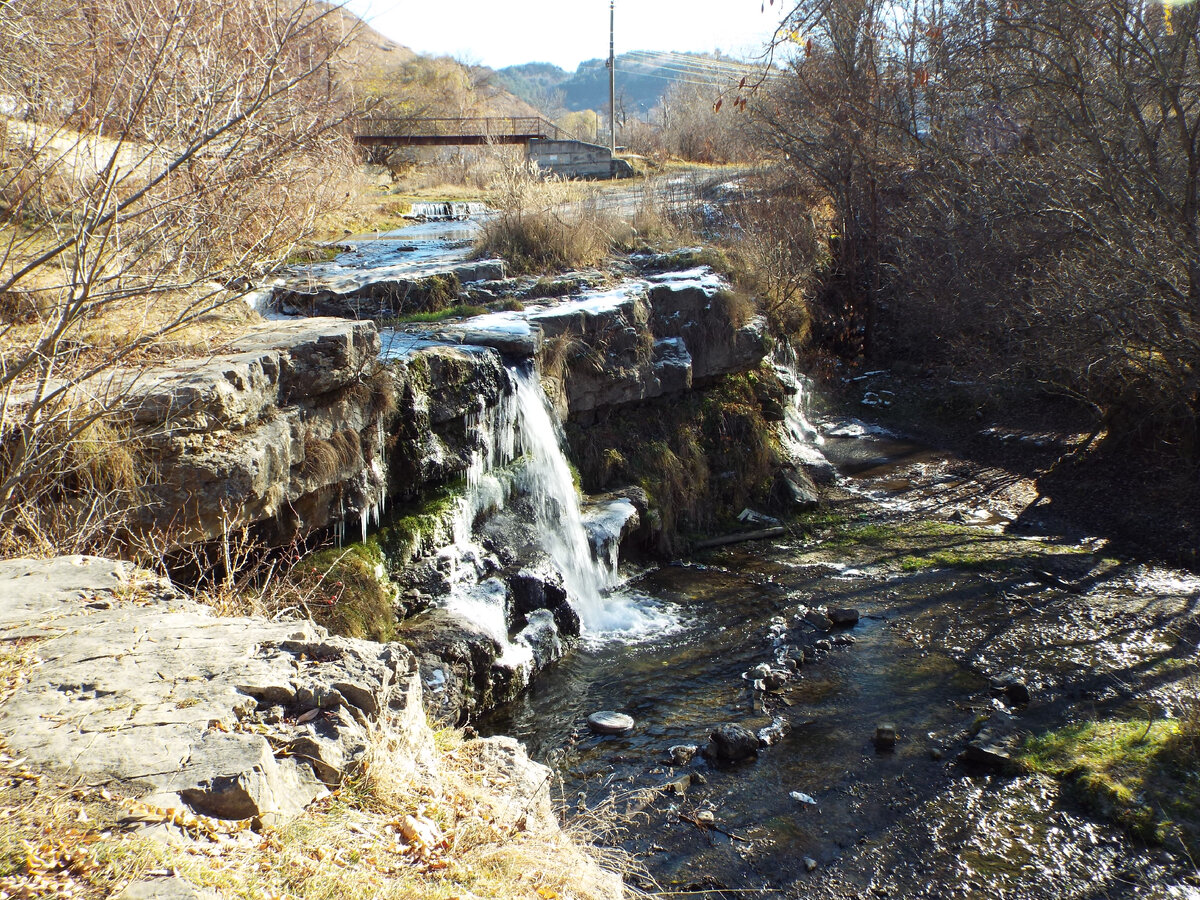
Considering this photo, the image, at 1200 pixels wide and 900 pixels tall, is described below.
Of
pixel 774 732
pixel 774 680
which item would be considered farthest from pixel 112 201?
pixel 774 680

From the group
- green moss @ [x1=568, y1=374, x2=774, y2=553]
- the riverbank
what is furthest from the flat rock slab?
the riverbank

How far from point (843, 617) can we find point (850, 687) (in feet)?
3.28

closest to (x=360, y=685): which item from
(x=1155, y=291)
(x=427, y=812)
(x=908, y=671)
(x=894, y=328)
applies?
(x=427, y=812)

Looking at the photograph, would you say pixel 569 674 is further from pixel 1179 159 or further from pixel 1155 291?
pixel 1179 159

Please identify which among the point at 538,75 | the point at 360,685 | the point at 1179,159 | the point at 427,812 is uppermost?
the point at 538,75

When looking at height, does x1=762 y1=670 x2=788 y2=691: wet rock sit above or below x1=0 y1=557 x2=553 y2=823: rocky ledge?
below

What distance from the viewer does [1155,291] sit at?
27.1 feet

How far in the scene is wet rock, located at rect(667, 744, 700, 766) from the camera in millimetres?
5312

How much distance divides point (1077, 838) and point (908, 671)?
1799 mm

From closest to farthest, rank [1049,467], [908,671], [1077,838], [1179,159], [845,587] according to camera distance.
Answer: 1. [1077,838]
2. [908,671]
3. [845,587]
4. [1179,159]
5. [1049,467]

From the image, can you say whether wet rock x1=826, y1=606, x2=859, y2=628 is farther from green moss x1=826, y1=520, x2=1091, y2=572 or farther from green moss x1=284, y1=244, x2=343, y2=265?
green moss x1=284, y1=244, x2=343, y2=265

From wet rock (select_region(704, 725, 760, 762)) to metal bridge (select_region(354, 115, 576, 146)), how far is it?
16.4 metres

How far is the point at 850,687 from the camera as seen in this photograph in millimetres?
6129

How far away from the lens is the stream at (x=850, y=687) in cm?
446
